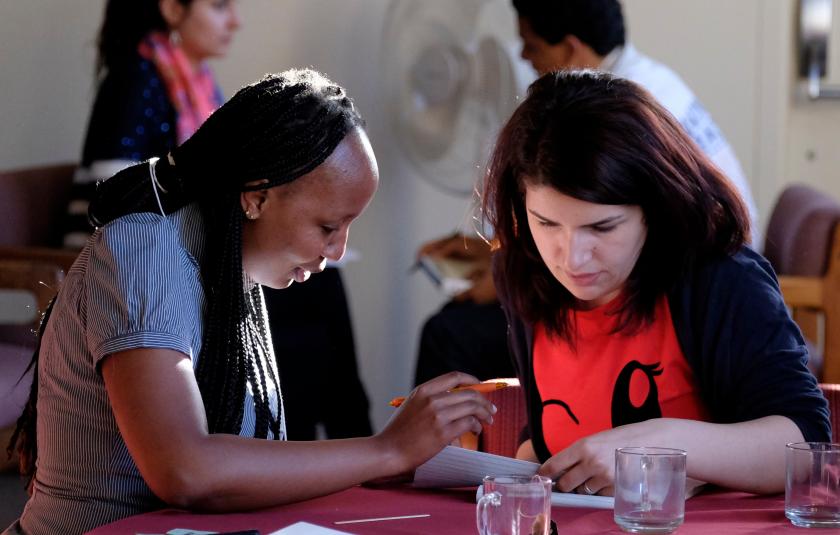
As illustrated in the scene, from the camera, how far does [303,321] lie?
141 inches

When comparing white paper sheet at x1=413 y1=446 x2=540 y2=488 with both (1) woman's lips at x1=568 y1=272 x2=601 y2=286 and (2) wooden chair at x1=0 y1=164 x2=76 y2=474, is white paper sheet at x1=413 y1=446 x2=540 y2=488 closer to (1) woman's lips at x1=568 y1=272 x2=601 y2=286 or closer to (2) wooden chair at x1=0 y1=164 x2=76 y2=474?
(1) woman's lips at x1=568 y1=272 x2=601 y2=286

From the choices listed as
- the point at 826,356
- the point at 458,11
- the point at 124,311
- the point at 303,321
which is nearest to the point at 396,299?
the point at 303,321

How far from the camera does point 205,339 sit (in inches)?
57.5

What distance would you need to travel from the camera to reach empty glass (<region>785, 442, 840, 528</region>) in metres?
1.25

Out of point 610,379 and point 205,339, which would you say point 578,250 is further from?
point 205,339

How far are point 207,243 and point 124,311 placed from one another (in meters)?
0.19

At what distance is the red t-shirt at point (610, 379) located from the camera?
1.64 meters

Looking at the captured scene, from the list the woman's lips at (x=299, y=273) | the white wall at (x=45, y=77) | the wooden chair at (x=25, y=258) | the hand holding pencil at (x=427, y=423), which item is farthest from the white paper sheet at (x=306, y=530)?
the white wall at (x=45, y=77)

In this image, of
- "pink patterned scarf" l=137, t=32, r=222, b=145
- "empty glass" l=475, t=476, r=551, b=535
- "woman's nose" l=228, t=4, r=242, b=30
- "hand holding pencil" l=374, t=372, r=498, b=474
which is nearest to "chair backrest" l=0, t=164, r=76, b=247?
"pink patterned scarf" l=137, t=32, r=222, b=145

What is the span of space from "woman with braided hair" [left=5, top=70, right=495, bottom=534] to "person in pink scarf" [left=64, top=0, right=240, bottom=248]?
71.2 inches

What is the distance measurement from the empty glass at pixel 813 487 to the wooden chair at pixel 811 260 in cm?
174

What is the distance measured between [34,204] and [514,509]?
2.56 m

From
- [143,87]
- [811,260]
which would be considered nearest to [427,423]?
[811,260]

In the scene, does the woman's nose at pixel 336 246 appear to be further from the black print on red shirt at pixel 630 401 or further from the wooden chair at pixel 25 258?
the wooden chair at pixel 25 258
